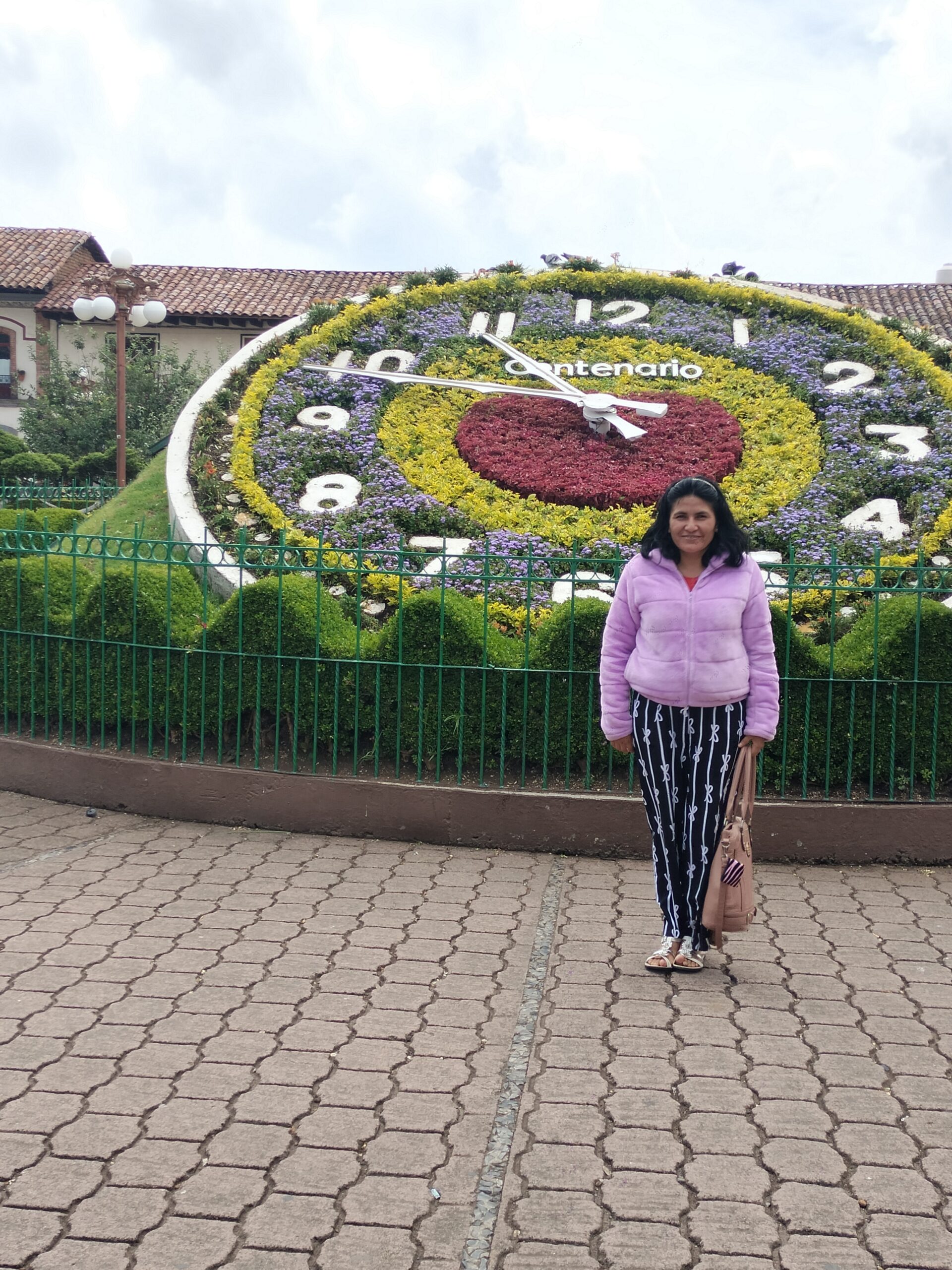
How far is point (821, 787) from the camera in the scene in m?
5.26

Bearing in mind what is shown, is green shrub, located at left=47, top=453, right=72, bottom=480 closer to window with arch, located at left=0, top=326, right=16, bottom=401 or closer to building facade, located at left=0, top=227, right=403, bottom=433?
building facade, located at left=0, top=227, right=403, bottom=433

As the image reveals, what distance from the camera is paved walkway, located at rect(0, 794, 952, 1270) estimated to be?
2434mm

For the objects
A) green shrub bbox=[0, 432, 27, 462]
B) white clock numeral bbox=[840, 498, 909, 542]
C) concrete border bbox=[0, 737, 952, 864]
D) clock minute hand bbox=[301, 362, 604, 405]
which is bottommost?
concrete border bbox=[0, 737, 952, 864]

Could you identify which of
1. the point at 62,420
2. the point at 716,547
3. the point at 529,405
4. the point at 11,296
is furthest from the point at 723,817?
the point at 11,296

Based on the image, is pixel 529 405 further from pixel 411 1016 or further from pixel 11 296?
pixel 11 296

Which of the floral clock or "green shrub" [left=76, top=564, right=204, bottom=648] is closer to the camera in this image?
"green shrub" [left=76, top=564, right=204, bottom=648]

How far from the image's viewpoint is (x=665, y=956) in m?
3.89

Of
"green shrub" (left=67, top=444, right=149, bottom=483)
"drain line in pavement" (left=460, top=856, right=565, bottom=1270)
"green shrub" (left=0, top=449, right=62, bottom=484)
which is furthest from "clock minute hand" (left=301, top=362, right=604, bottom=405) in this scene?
"green shrub" (left=67, top=444, right=149, bottom=483)

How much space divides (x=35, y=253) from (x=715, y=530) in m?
29.4

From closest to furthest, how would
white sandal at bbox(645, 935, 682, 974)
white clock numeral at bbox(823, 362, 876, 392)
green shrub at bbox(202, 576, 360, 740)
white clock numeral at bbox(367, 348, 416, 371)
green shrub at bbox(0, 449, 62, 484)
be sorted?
white sandal at bbox(645, 935, 682, 974) → green shrub at bbox(202, 576, 360, 740) → white clock numeral at bbox(823, 362, 876, 392) → white clock numeral at bbox(367, 348, 416, 371) → green shrub at bbox(0, 449, 62, 484)

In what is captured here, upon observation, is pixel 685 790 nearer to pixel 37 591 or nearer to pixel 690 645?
pixel 690 645

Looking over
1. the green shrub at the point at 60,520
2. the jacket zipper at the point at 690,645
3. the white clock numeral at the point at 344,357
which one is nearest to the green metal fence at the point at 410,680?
the jacket zipper at the point at 690,645

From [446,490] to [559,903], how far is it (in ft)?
14.2

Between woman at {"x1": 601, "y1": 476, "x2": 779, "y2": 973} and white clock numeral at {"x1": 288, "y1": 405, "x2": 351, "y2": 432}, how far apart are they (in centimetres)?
565
